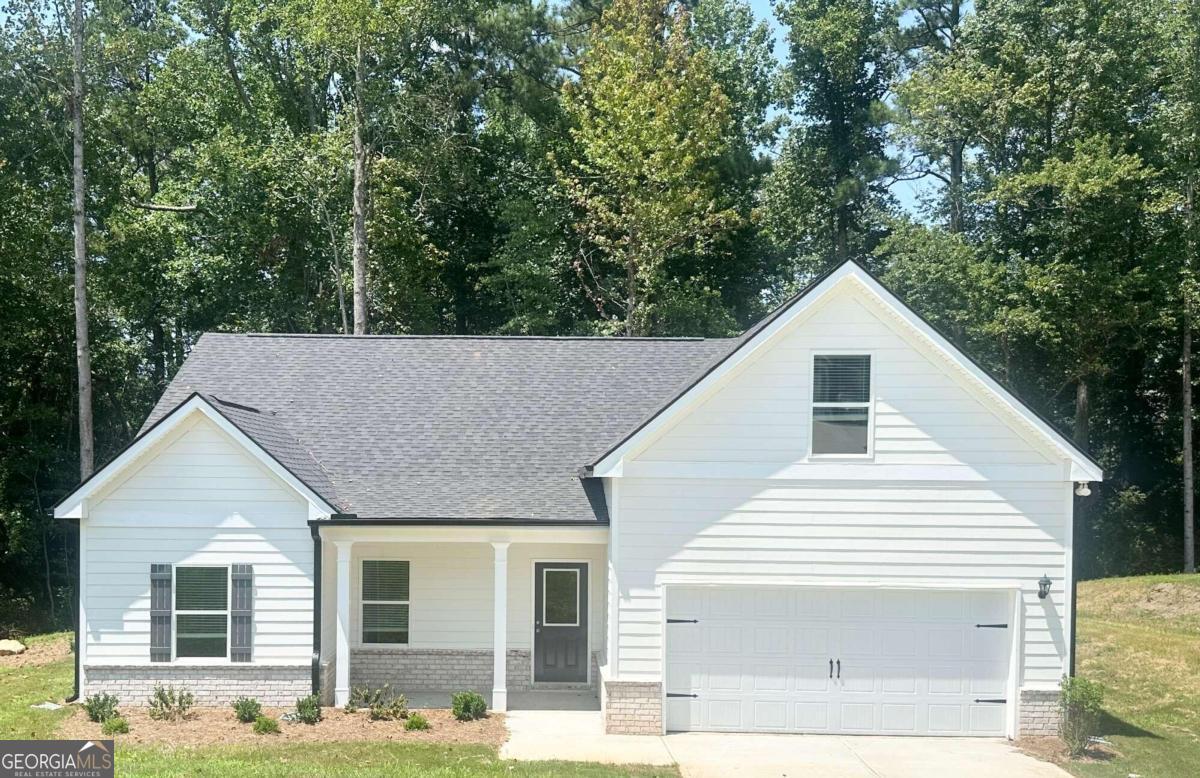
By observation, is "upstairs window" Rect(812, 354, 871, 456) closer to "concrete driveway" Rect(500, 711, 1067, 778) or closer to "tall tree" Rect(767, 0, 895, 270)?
"concrete driveway" Rect(500, 711, 1067, 778)

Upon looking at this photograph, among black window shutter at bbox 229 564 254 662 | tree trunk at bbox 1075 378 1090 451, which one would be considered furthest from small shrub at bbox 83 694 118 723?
tree trunk at bbox 1075 378 1090 451

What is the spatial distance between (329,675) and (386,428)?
4323 millimetres

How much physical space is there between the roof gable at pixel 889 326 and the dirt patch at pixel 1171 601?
12.3 meters

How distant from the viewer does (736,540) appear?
50.3 feet

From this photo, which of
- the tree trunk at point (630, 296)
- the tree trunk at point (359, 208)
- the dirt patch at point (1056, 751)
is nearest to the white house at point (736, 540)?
the dirt patch at point (1056, 751)

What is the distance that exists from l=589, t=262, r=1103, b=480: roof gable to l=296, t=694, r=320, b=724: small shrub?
5.17 meters

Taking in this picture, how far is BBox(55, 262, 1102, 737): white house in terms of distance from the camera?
49.9ft

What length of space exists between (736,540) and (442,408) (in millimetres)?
6390

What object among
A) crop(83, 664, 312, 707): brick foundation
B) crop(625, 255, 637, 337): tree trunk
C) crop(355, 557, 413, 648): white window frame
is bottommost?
crop(83, 664, 312, 707): brick foundation

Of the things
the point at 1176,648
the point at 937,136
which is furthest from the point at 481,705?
the point at 937,136

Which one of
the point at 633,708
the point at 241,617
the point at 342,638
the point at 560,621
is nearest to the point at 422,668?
the point at 342,638

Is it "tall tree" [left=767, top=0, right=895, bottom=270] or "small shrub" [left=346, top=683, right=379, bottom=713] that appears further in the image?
"tall tree" [left=767, top=0, right=895, bottom=270]

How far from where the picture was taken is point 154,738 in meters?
14.2

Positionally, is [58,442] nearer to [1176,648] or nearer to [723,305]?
[723,305]
